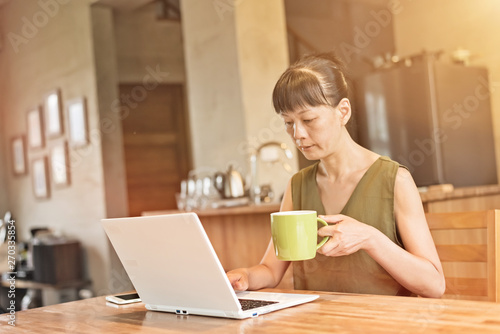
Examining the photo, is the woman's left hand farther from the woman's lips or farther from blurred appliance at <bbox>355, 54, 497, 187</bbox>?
blurred appliance at <bbox>355, 54, 497, 187</bbox>

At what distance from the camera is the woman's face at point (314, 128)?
148 centimetres

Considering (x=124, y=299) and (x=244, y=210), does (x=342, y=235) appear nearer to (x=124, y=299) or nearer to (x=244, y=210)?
(x=124, y=299)

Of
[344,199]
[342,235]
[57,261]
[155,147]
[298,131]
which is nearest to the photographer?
[342,235]

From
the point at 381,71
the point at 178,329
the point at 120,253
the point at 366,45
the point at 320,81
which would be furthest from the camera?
the point at 366,45

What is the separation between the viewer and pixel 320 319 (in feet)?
3.40

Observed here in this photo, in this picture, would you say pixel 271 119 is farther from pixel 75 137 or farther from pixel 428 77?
pixel 75 137

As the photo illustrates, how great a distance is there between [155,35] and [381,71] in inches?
105

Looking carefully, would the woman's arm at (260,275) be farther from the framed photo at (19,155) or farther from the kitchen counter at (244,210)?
the framed photo at (19,155)

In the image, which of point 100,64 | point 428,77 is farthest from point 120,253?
point 100,64

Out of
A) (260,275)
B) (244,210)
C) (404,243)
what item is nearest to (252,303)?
(260,275)

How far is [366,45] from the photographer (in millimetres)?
6121

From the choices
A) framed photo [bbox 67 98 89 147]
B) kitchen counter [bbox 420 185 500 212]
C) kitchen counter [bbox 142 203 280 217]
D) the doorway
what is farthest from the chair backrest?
the doorway

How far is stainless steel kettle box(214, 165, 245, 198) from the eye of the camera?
378cm

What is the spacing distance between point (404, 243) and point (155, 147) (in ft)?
17.6
